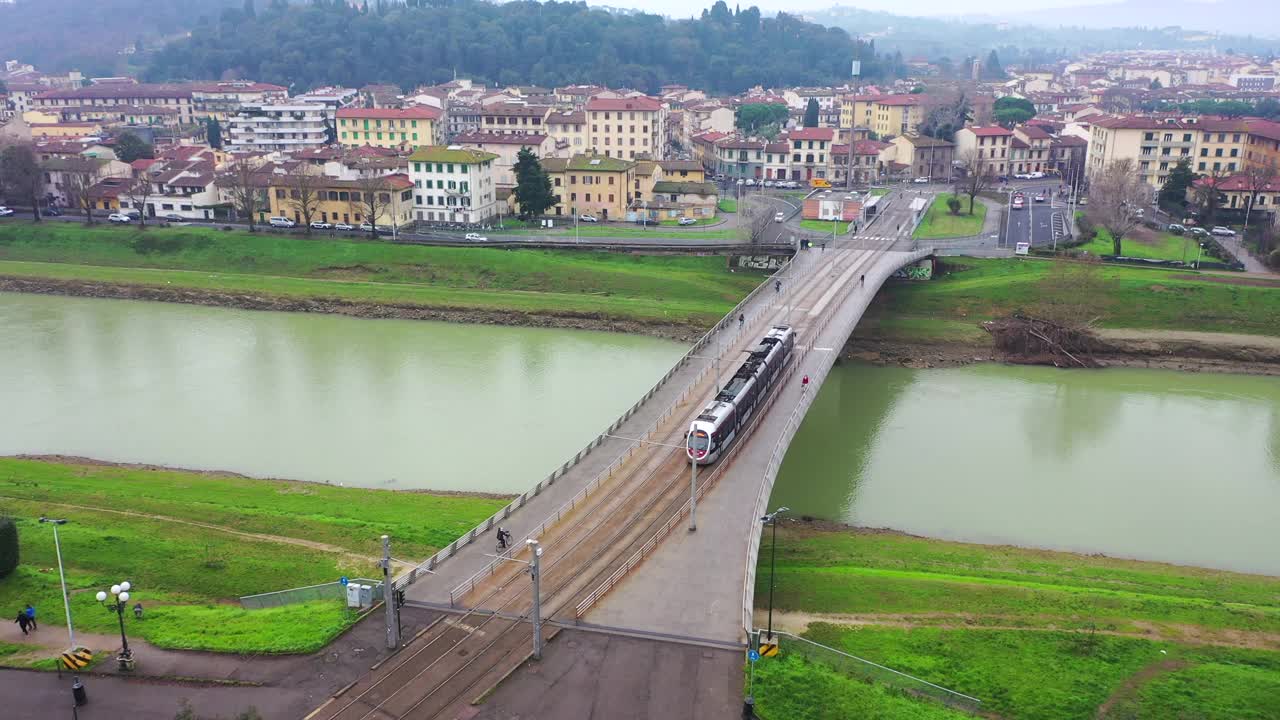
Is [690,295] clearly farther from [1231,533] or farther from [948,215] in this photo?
[1231,533]

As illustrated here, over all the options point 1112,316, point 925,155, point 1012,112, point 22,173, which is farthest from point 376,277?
point 1012,112

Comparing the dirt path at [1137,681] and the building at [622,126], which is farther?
the building at [622,126]

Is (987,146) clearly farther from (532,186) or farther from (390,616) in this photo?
(390,616)

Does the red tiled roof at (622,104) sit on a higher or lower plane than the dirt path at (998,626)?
higher

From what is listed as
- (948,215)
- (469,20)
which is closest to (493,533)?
(948,215)

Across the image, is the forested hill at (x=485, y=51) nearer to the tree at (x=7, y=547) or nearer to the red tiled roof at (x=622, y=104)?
the red tiled roof at (x=622, y=104)

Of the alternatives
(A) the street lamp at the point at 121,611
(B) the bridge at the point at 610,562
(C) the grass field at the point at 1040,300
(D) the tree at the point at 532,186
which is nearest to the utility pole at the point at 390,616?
(B) the bridge at the point at 610,562
